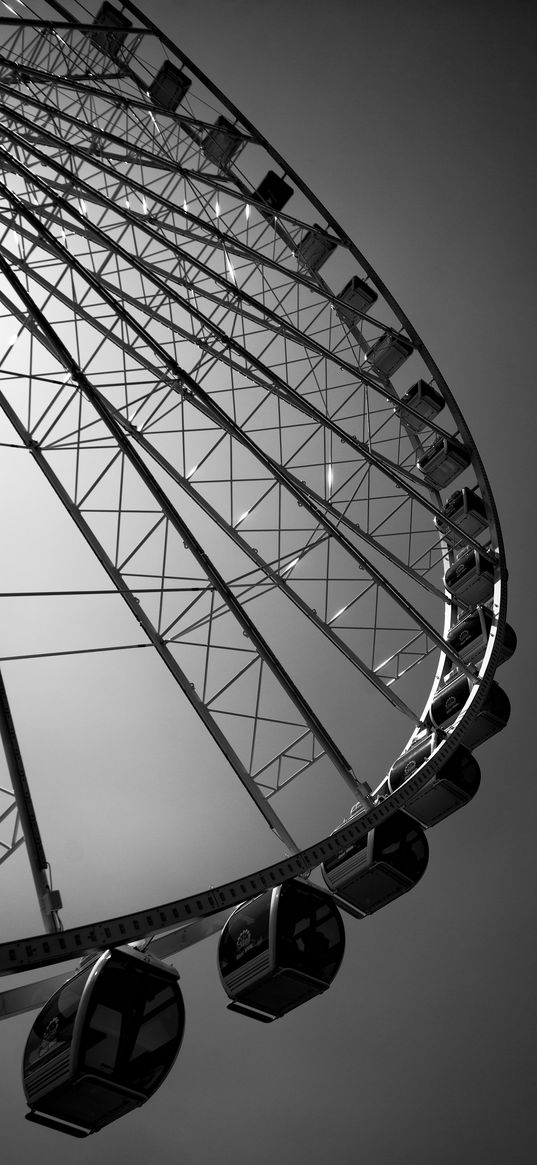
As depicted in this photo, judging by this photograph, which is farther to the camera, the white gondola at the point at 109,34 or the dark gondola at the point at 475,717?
the white gondola at the point at 109,34

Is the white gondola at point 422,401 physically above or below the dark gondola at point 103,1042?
above

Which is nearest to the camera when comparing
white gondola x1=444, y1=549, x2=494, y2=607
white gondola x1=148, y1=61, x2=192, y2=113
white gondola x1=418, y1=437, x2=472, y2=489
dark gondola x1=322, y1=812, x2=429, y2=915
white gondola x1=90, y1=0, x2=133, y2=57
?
dark gondola x1=322, y1=812, x2=429, y2=915

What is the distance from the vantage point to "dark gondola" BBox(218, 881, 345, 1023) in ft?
34.5

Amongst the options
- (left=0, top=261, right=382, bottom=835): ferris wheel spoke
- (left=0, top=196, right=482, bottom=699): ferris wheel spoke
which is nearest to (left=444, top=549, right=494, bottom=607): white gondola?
(left=0, top=196, right=482, bottom=699): ferris wheel spoke

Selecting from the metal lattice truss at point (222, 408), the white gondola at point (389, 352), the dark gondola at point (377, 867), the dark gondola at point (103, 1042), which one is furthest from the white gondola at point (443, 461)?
the dark gondola at point (103, 1042)

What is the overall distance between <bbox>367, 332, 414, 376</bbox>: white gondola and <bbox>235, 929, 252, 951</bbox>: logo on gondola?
17.7 metres

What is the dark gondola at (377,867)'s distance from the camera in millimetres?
13031

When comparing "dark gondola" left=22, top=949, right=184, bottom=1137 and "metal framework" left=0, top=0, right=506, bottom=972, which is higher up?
"metal framework" left=0, top=0, right=506, bottom=972

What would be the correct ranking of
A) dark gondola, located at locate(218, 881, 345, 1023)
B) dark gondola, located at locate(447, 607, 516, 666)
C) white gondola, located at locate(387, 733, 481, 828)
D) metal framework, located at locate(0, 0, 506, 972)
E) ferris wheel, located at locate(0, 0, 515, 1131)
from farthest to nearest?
1. metal framework, located at locate(0, 0, 506, 972)
2. dark gondola, located at locate(447, 607, 516, 666)
3. white gondola, located at locate(387, 733, 481, 828)
4. ferris wheel, located at locate(0, 0, 515, 1131)
5. dark gondola, located at locate(218, 881, 345, 1023)

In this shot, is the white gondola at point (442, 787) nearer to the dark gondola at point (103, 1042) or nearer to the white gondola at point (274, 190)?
the dark gondola at point (103, 1042)

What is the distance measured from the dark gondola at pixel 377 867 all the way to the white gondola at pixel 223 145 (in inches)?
722

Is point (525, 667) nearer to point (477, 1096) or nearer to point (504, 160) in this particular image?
point (477, 1096)

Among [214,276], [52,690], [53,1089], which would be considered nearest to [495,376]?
[52,690]

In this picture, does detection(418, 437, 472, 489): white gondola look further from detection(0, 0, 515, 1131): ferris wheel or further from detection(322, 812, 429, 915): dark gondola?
detection(322, 812, 429, 915): dark gondola
